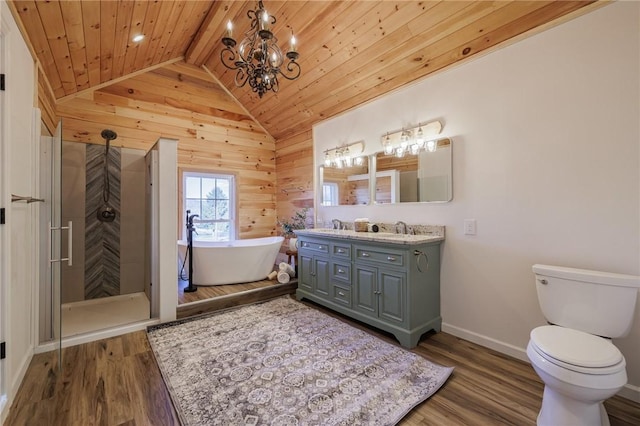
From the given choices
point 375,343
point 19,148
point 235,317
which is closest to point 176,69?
point 19,148

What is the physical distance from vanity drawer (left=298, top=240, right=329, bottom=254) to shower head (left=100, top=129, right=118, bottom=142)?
2.77m

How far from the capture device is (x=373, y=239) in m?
2.64

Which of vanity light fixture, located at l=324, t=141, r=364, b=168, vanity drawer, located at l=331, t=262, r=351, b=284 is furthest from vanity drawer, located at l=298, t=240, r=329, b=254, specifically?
vanity light fixture, located at l=324, t=141, r=364, b=168

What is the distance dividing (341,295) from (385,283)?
611 millimetres

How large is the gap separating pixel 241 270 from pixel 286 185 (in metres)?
1.79

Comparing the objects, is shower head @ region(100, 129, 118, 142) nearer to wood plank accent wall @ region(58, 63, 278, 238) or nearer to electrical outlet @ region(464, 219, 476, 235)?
wood plank accent wall @ region(58, 63, 278, 238)

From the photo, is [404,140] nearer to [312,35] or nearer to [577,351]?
[312,35]

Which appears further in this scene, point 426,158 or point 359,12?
point 426,158

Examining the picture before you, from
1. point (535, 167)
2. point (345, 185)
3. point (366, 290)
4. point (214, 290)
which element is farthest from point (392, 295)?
point (214, 290)

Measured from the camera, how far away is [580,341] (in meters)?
1.49

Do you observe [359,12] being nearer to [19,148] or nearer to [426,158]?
[426,158]

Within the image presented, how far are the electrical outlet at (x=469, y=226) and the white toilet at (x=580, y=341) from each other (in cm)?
61

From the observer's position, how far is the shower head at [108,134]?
3543 mm

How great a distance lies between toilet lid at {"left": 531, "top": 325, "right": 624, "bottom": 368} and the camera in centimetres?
133
